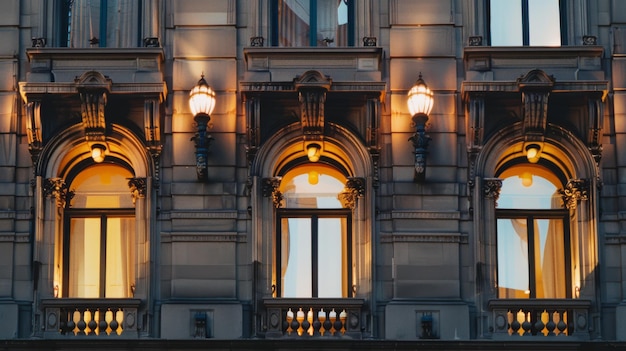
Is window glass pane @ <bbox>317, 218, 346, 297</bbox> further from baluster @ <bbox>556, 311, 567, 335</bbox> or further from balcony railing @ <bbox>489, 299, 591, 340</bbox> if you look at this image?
baluster @ <bbox>556, 311, 567, 335</bbox>

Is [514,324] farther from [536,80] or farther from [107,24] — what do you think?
[107,24]

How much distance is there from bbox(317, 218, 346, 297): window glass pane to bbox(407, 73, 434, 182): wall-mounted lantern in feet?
6.43

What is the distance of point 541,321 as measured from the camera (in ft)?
93.1

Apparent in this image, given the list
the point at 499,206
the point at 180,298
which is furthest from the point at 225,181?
the point at 499,206

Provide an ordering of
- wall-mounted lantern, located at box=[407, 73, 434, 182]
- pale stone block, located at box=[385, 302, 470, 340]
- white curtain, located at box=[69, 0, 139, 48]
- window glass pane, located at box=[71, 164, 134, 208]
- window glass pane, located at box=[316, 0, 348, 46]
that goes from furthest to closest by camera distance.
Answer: window glass pane, located at box=[316, 0, 348, 46] → white curtain, located at box=[69, 0, 139, 48] → window glass pane, located at box=[71, 164, 134, 208] → wall-mounted lantern, located at box=[407, 73, 434, 182] → pale stone block, located at box=[385, 302, 470, 340]

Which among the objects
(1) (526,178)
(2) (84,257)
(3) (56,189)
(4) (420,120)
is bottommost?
(2) (84,257)

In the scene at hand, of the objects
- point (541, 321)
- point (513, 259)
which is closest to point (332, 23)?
point (513, 259)

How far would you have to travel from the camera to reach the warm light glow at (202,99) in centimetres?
2881

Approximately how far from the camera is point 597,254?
28484 mm

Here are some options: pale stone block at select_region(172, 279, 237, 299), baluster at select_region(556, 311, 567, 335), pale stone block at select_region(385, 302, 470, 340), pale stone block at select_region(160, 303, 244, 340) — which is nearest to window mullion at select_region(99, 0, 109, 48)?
pale stone block at select_region(172, 279, 237, 299)

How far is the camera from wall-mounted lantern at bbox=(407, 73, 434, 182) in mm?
28734

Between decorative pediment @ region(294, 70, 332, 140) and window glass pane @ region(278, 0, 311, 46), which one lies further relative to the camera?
window glass pane @ region(278, 0, 311, 46)

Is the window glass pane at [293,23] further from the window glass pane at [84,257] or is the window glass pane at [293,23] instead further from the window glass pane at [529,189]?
the window glass pane at [84,257]

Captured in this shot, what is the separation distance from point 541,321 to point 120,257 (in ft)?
26.6
